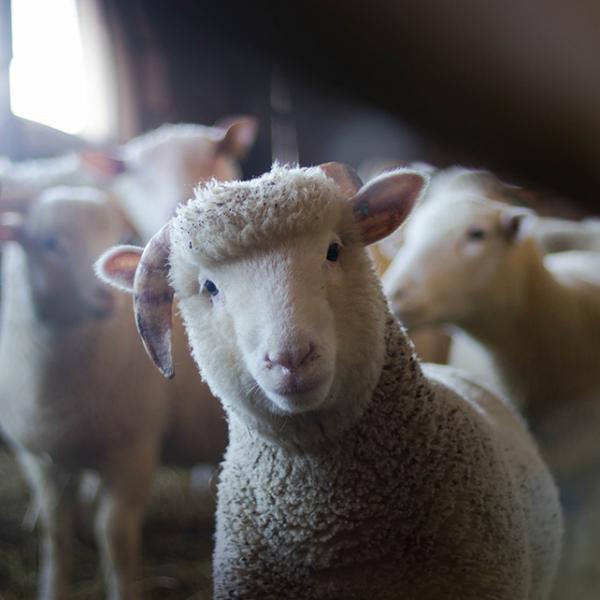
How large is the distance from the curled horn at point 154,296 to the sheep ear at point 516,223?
2.03 ft

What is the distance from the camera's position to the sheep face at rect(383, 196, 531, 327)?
999 millimetres

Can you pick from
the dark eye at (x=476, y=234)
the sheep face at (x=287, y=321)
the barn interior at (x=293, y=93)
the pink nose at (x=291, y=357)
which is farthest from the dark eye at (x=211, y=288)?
the dark eye at (x=476, y=234)

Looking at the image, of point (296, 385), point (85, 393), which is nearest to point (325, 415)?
point (296, 385)

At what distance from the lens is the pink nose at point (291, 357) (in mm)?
585

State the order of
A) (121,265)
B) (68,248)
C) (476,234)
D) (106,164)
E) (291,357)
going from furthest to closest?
(476,234)
(106,164)
(68,248)
(121,265)
(291,357)

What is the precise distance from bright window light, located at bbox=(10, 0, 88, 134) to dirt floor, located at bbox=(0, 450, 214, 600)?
0.52 metres

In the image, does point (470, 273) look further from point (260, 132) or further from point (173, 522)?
point (173, 522)

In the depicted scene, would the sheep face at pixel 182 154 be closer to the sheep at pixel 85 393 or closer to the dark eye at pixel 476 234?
the sheep at pixel 85 393

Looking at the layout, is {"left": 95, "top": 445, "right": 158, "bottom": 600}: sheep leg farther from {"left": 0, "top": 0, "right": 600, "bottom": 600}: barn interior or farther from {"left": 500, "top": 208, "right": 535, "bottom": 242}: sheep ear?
{"left": 500, "top": 208, "right": 535, "bottom": 242}: sheep ear

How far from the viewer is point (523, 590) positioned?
2.50 ft

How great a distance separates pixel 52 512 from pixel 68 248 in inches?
17.7

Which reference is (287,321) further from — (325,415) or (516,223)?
(516,223)

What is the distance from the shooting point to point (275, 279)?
625mm

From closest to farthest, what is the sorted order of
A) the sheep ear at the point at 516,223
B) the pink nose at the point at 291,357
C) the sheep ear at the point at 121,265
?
the pink nose at the point at 291,357
the sheep ear at the point at 121,265
the sheep ear at the point at 516,223
